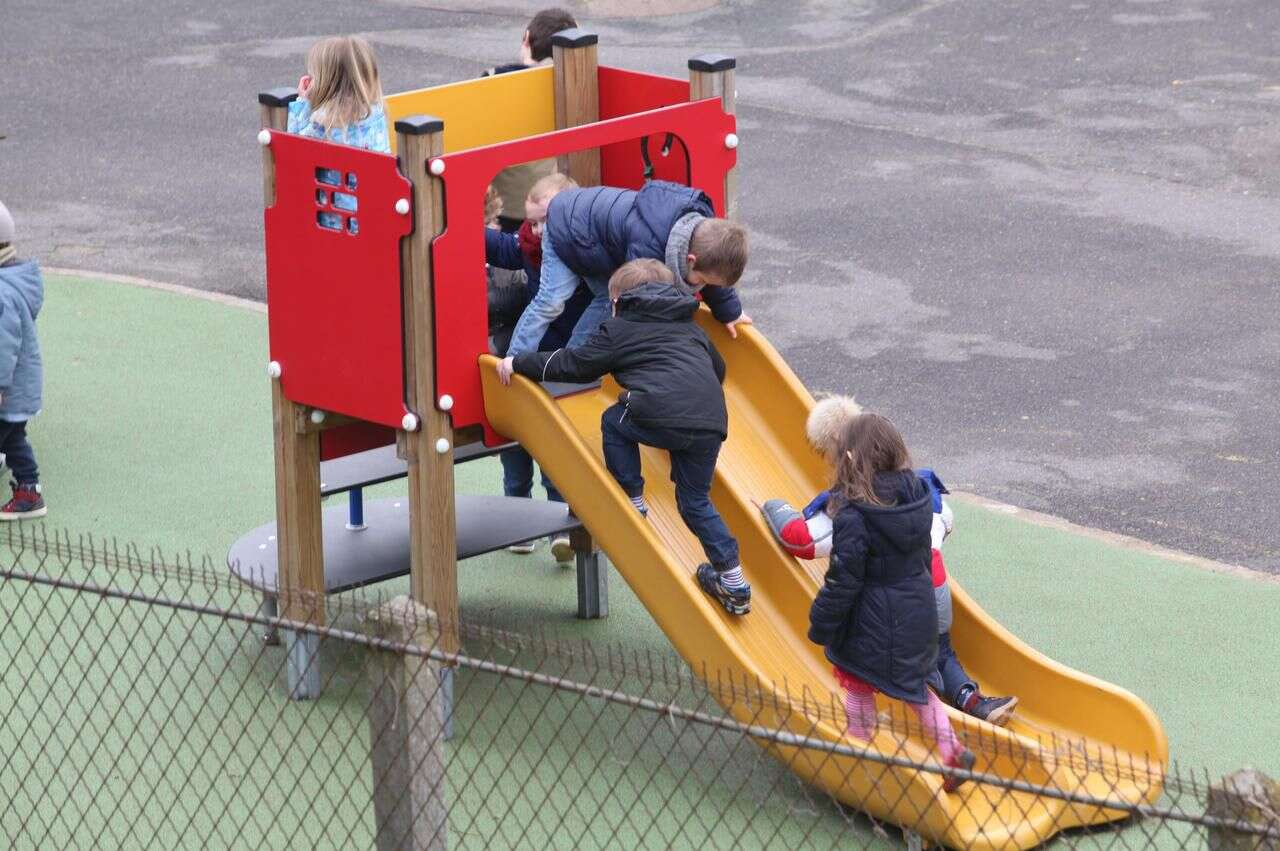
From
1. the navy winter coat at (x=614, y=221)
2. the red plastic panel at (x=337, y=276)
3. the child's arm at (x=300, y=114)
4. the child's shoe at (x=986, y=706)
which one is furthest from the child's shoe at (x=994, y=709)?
the child's arm at (x=300, y=114)

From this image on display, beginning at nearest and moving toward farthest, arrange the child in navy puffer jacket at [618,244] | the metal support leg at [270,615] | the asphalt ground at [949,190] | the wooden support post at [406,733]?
the wooden support post at [406,733] → the child in navy puffer jacket at [618,244] → the metal support leg at [270,615] → the asphalt ground at [949,190]

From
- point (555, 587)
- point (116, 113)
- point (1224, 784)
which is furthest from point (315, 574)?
point (116, 113)

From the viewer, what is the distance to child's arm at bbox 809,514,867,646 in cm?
540

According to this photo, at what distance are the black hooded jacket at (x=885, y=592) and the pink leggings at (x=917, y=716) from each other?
7 cm

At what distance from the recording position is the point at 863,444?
5.45 m

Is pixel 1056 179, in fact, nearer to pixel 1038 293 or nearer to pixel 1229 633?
pixel 1038 293

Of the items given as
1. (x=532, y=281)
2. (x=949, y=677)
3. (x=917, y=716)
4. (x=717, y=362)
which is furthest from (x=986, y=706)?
(x=532, y=281)

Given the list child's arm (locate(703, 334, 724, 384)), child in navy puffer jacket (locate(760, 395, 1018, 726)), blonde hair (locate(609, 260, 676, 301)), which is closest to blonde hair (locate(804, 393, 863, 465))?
child in navy puffer jacket (locate(760, 395, 1018, 726))

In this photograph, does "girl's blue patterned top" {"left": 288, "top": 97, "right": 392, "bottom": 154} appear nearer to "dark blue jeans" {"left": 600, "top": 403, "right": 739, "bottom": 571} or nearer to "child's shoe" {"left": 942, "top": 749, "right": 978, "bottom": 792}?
"dark blue jeans" {"left": 600, "top": 403, "right": 739, "bottom": 571}

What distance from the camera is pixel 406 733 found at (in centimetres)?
420

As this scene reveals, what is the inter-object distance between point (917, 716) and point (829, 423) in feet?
2.87

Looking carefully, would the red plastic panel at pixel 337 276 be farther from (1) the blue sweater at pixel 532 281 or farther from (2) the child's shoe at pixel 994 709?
(2) the child's shoe at pixel 994 709

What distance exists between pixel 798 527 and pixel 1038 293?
17.2 ft

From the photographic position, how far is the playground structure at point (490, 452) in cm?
566
